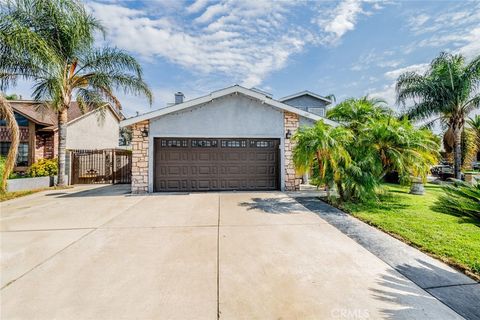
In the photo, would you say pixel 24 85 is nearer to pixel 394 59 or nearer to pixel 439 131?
pixel 394 59

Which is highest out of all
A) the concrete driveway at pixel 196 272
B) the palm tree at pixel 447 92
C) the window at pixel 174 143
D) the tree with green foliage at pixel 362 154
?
the palm tree at pixel 447 92

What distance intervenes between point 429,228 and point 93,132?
21408 mm

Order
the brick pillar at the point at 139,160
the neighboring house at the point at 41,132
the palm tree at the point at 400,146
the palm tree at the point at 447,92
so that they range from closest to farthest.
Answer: the palm tree at the point at 400,146, the brick pillar at the point at 139,160, the palm tree at the point at 447,92, the neighboring house at the point at 41,132

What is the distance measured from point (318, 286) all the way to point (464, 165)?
1954 cm

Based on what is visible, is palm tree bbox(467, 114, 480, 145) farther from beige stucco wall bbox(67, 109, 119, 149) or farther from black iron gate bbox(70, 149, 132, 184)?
beige stucco wall bbox(67, 109, 119, 149)

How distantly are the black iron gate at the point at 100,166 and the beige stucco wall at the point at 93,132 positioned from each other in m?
2.31

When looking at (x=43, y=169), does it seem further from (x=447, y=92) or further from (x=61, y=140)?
(x=447, y=92)

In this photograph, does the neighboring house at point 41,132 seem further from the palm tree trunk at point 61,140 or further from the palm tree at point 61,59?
the palm tree at point 61,59

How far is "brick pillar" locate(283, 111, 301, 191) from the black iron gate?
9.88m

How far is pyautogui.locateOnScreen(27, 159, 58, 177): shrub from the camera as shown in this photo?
12281 millimetres

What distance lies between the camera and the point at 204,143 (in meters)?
10.1

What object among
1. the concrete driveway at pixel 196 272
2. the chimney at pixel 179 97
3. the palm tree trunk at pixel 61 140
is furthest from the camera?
the chimney at pixel 179 97

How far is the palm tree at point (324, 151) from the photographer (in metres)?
6.90

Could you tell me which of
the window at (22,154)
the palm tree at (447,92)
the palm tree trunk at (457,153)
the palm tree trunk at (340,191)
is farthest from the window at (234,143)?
the window at (22,154)
